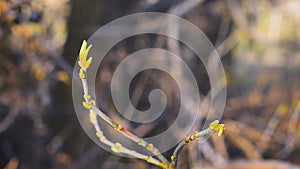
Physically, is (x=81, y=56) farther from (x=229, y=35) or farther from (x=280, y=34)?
(x=280, y=34)

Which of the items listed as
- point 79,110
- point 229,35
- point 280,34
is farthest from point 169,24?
point 280,34

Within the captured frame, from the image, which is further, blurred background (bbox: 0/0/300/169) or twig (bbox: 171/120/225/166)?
blurred background (bbox: 0/0/300/169)

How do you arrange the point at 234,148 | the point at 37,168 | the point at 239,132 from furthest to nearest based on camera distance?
the point at 234,148
the point at 239,132
the point at 37,168

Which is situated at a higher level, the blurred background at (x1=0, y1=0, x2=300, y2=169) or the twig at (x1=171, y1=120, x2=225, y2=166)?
the twig at (x1=171, y1=120, x2=225, y2=166)

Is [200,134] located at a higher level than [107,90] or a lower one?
higher

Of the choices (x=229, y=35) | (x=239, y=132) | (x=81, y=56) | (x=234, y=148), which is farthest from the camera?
(x=229, y=35)

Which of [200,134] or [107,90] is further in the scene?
[107,90]

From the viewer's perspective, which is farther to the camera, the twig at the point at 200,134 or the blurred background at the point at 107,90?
the blurred background at the point at 107,90

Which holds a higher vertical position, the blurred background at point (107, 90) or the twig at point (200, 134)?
the twig at point (200, 134)
